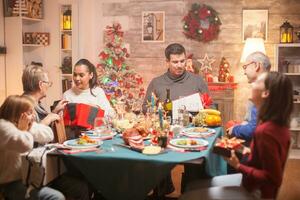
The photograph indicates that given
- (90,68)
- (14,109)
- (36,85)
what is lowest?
(14,109)

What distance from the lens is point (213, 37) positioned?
5766 millimetres

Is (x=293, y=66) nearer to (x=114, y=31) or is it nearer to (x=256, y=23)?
(x=256, y=23)

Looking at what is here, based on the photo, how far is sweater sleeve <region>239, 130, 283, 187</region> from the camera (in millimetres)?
1904

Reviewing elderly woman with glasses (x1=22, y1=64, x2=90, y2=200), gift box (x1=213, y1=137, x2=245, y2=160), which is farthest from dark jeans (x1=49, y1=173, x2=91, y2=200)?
gift box (x1=213, y1=137, x2=245, y2=160)

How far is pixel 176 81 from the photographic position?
155 inches

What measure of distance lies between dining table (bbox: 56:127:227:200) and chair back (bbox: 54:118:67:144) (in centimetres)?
36

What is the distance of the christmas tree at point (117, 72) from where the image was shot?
5590 millimetres

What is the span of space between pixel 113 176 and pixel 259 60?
1.49 meters

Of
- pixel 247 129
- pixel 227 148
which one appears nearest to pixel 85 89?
pixel 247 129

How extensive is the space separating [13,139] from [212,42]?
403cm

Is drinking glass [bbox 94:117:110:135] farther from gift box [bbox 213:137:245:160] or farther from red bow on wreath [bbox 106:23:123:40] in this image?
red bow on wreath [bbox 106:23:123:40]

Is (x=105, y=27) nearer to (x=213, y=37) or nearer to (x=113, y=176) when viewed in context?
(x=213, y=37)

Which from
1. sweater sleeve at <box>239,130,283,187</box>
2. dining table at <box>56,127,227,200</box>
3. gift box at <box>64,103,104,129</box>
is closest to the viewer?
sweater sleeve at <box>239,130,283,187</box>

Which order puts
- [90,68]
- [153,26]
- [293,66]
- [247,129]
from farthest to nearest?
[153,26]
[293,66]
[90,68]
[247,129]
